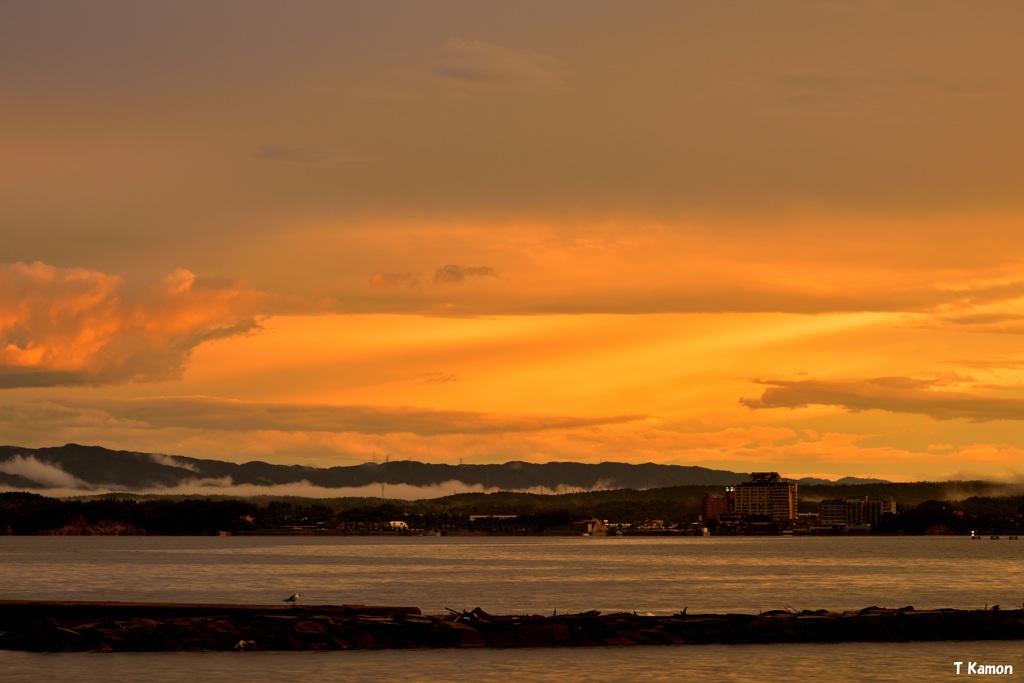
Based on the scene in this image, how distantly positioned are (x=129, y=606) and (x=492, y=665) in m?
22.3

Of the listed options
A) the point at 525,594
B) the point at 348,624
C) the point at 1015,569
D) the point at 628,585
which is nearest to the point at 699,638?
the point at 348,624

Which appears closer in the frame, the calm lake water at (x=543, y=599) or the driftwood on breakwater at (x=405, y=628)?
the calm lake water at (x=543, y=599)

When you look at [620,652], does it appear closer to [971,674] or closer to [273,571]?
[971,674]

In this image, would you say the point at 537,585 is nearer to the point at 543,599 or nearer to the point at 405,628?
the point at 543,599

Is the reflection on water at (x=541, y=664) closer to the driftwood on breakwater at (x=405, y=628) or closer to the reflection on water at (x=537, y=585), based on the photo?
the driftwood on breakwater at (x=405, y=628)

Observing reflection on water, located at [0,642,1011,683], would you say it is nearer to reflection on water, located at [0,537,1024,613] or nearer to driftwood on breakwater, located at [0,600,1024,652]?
driftwood on breakwater, located at [0,600,1024,652]

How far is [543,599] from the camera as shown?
327 feet

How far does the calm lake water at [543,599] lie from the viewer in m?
51.0

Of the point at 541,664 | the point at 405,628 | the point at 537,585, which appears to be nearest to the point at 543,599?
the point at 537,585

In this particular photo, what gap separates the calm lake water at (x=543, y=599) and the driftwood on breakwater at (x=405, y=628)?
5.48 feet

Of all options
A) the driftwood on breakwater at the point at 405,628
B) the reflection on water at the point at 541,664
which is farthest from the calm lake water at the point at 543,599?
the driftwood on breakwater at the point at 405,628

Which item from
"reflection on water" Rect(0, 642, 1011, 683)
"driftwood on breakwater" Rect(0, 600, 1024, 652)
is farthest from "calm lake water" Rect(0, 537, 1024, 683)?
"driftwood on breakwater" Rect(0, 600, 1024, 652)

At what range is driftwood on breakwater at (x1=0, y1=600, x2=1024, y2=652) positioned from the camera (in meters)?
57.9

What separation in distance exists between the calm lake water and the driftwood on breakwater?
1.67 m
